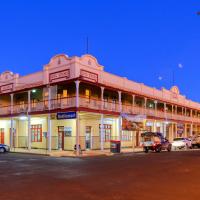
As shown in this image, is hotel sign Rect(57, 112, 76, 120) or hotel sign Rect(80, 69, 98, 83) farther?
hotel sign Rect(80, 69, 98, 83)

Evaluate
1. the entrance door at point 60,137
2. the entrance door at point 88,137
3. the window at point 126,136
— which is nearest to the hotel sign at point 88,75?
the entrance door at point 88,137

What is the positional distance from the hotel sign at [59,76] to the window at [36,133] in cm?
595

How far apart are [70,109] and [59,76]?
18.3ft

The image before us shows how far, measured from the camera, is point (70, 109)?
30562 mm

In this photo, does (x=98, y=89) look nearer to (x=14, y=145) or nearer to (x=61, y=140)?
(x=61, y=140)

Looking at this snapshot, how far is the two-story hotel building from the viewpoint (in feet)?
106

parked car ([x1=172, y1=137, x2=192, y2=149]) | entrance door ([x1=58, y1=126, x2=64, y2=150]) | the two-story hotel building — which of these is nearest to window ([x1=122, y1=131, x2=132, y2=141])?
the two-story hotel building

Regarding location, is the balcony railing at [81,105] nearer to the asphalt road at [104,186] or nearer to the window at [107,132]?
the window at [107,132]

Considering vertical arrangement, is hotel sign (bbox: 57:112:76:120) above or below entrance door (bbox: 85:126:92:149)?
above

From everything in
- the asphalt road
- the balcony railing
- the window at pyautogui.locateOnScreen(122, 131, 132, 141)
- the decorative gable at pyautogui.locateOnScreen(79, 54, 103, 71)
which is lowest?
the asphalt road

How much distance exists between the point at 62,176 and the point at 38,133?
2488 centimetres

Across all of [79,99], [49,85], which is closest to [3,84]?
[49,85]

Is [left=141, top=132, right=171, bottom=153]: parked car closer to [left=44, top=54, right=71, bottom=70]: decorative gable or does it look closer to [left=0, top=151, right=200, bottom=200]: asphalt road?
[left=44, top=54, right=71, bottom=70]: decorative gable

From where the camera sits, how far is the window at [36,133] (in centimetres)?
3750
